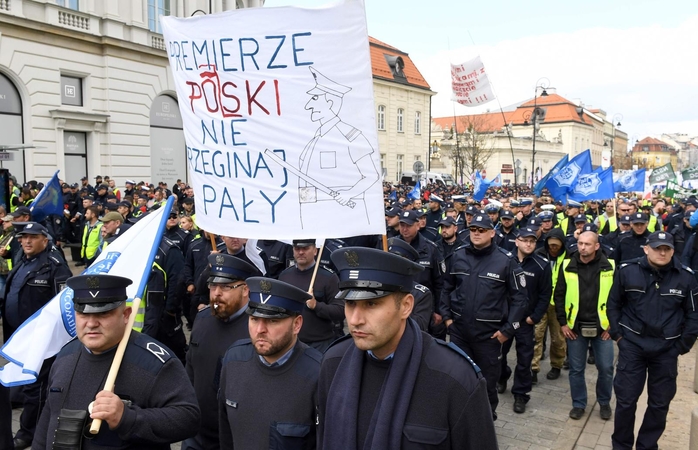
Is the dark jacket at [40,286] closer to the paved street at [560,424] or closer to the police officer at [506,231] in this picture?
the paved street at [560,424]

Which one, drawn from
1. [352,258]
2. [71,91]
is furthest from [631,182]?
[71,91]

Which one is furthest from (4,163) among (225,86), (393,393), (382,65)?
(382,65)

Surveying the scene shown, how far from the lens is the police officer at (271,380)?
9.89ft

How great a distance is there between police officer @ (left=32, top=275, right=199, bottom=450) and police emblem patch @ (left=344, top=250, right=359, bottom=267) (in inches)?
45.6

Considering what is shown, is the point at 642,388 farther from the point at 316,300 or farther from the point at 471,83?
the point at 471,83

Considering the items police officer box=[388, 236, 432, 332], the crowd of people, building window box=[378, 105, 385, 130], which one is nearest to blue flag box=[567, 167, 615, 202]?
the crowd of people

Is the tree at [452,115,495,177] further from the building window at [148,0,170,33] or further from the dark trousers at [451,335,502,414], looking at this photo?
the dark trousers at [451,335,502,414]

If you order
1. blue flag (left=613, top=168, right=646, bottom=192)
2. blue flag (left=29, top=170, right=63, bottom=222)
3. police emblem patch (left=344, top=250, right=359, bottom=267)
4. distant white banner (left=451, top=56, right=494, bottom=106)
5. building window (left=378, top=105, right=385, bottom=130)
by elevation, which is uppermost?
building window (left=378, top=105, right=385, bottom=130)

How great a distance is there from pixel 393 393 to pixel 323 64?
2677 mm

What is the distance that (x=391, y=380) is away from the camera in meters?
2.19

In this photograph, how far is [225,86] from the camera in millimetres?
4410

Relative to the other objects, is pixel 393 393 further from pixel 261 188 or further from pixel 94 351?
pixel 261 188

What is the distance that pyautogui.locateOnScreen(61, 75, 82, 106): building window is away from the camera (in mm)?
22594

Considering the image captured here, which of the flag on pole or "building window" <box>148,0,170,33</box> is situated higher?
"building window" <box>148,0,170,33</box>
